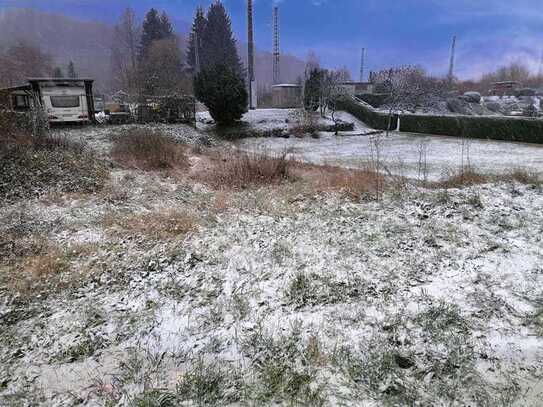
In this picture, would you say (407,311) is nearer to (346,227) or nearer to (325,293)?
(325,293)

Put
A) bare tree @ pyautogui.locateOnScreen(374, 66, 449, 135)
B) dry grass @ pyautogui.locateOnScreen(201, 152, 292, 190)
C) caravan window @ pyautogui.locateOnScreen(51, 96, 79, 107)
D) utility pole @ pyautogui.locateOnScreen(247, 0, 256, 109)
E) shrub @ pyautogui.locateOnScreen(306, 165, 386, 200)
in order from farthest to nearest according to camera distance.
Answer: utility pole @ pyautogui.locateOnScreen(247, 0, 256, 109) → bare tree @ pyautogui.locateOnScreen(374, 66, 449, 135) → caravan window @ pyautogui.locateOnScreen(51, 96, 79, 107) → dry grass @ pyautogui.locateOnScreen(201, 152, 292, 190) → shrub @ pyautogui.locateOnScreen(306, 165, 386, 200)

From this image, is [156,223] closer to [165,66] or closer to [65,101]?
[65,101]

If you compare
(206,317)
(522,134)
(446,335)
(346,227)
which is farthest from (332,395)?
(522,134)

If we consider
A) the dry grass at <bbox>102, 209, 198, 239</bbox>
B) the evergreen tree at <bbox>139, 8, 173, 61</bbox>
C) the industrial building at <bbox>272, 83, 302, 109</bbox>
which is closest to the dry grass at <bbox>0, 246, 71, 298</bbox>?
the dry grass at <bbox>102, 209, 198, 239</bbox>

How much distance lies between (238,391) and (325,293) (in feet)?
4.71

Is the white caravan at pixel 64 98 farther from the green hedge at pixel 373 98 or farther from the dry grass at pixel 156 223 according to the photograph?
the green hedge at pixel 373 98

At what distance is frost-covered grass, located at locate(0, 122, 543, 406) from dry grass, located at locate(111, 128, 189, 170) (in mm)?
2760

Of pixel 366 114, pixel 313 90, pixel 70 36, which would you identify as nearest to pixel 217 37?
pixel 313 90

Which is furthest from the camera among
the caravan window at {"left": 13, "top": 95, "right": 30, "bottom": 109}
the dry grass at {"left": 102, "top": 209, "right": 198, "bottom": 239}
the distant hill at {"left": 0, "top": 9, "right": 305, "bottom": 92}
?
the distant hill at {"left": 0, "top": 9, "right": 305, "bottom": 92}

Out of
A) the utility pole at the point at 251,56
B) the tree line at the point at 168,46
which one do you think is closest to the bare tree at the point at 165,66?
the tree line at the point at 168,46

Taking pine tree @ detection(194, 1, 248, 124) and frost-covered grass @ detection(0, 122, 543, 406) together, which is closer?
frost-covered grass @ detection(0, 122, 543, 406)

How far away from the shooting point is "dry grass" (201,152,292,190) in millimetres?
7500

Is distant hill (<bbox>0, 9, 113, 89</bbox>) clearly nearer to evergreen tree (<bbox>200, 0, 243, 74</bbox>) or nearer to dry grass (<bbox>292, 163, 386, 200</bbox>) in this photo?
evergreen tree (<bbox>200, 0, 243, 74</bbox>)

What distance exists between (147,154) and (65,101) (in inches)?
301
